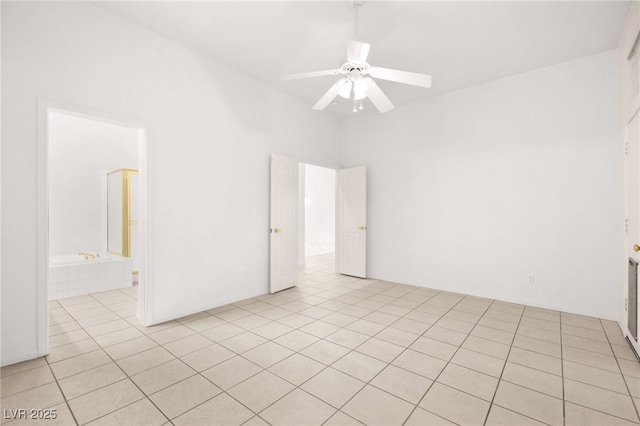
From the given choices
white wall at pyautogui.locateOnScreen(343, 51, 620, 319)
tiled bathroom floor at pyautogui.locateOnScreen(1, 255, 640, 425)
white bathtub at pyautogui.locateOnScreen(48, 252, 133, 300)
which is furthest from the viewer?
white bathtub at pyautogui.locateOnScreen(48, 252, 133, 300)

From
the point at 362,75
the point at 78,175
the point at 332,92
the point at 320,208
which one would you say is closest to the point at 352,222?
the point at 332,92

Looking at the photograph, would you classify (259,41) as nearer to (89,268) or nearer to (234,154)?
(234,154)

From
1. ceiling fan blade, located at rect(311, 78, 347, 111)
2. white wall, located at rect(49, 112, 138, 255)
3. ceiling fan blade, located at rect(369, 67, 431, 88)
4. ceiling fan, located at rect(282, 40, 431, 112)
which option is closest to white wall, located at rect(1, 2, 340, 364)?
ceiling fan blade, located at rect(311, 78, 347, 111)

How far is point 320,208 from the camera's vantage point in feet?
36.9

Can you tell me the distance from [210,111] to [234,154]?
0.61 metres

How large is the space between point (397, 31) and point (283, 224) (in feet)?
9.88

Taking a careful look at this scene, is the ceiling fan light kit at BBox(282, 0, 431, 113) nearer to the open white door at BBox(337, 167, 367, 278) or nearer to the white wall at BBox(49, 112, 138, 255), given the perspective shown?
the open white door at BBox(337, 167, 367, 278)

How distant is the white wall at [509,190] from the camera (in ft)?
11.6

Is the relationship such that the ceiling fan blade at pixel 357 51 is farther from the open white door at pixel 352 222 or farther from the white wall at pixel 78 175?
the white wall at pixel 78 175

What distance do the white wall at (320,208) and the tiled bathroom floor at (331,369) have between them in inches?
293

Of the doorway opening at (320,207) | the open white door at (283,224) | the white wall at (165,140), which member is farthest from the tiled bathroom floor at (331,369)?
the doorway opening at (320,207)

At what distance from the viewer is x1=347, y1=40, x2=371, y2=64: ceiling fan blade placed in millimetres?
2359

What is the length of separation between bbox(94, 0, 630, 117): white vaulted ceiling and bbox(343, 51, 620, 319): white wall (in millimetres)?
491

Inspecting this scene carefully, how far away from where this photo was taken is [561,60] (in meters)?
3.68
